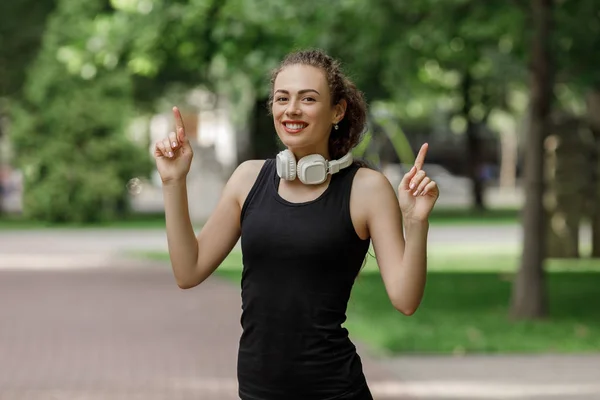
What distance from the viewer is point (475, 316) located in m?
12.9

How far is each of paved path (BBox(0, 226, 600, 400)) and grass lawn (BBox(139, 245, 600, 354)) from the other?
0.69 meters

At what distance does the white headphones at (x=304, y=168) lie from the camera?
10.7ft

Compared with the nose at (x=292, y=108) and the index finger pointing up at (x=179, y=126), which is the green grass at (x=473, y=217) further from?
the nose at (x=292, y=108)

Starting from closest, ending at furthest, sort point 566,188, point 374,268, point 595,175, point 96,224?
point 374,268, point 566,188, point 595,175, point 96,224

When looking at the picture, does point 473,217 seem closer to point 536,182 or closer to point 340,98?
point 536,182

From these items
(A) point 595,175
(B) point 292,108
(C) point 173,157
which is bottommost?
(C) point 173,157

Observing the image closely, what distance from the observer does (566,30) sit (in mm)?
13938

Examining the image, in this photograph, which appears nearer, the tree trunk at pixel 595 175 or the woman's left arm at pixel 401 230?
the woman's left arm at pixel 401 230

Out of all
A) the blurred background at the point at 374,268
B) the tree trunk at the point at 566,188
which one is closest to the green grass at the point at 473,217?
the blurred background at the point at 374,268

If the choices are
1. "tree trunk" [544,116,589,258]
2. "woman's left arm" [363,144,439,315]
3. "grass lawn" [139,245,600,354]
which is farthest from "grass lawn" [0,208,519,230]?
"woman's left arm" [363,144,439,315]

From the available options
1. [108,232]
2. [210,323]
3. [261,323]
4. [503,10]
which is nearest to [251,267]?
[261,323]

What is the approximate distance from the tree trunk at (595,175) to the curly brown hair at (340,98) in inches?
724

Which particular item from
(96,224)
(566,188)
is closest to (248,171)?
(566,188)

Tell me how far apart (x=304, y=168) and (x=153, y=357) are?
23.6 feet
